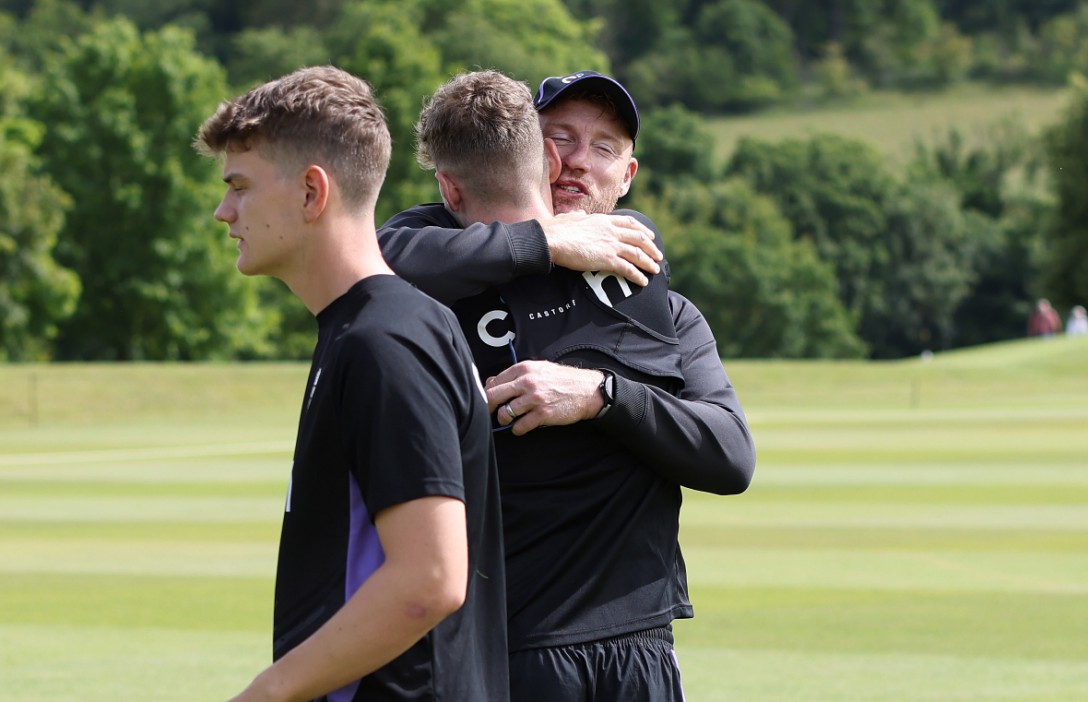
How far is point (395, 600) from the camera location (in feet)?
8.71

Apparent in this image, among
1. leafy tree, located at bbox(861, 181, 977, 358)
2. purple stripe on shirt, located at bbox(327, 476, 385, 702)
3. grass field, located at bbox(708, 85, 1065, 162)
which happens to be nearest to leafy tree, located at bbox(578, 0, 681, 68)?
grass field, located at bbox(708, 85, 1065, 162)

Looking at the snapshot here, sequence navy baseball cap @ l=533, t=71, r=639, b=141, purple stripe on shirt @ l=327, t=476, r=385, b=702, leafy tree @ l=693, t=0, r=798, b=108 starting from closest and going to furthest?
purple stripe on shirt @ l=327, t=476, r=385, b=702, navy baseball cap @ l=533, t=71, r=639, b=141, leafy tree @ l=693, t=0, r=798, b=108

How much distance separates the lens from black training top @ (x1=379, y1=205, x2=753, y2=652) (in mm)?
3432

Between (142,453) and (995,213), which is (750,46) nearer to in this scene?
(995,213)

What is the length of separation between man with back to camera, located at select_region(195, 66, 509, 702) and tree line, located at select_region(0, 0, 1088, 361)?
4.48 m

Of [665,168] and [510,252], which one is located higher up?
[665,168]

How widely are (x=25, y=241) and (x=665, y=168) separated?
50.8 metres

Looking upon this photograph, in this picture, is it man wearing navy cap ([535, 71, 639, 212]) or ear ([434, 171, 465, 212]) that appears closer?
ear ([434, 171, 465, 212])

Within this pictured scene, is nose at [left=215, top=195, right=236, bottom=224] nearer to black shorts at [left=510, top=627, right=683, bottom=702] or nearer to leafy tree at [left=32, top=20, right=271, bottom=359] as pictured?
black shorts at [left=510, top=627, right=683, bottom=702]

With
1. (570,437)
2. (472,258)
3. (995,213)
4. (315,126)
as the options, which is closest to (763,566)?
(570,437)

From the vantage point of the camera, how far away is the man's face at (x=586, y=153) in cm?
371

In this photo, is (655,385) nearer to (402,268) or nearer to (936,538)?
(402,268)

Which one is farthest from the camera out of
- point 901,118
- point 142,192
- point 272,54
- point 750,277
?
point 901,118

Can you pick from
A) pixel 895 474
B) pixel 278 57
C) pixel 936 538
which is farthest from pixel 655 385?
pixel 278 57
